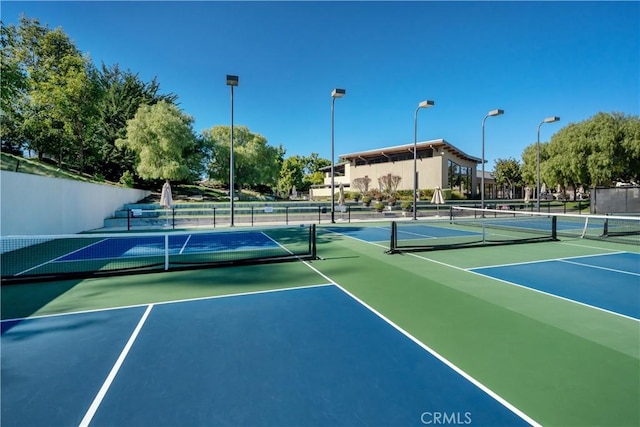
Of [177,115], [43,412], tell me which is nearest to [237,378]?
[43,412]

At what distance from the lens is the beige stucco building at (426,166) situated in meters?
46.1

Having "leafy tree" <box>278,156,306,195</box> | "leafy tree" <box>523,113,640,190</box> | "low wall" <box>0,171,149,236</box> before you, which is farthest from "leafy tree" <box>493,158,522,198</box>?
"low wall" <box>0,171,149,236</box>

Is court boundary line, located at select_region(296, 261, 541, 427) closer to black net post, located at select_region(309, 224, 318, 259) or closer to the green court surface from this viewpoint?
the green court surface

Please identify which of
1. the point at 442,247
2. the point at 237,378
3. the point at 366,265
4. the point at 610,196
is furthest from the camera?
the point at 610,196

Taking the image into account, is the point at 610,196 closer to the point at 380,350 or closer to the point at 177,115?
the point at 380,350

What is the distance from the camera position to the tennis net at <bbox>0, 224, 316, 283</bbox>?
332 inches

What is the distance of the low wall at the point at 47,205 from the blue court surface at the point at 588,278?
593 inches

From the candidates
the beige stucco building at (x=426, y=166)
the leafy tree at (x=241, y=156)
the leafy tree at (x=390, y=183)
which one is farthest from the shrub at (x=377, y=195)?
the leafy tree at (x=241, y=156)

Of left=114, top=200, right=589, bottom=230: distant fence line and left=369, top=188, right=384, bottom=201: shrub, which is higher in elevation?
left=369, top=188, right=384, bottom=201: shrub

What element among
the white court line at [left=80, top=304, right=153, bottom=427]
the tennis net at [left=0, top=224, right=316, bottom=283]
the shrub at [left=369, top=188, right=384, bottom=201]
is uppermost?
the shrub at [left=369, top=188, right=384, bottom=201]

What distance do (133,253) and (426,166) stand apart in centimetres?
4305

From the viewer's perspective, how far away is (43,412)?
2961 mm

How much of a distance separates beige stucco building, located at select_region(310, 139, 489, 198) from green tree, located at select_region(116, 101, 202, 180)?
64.9 ft

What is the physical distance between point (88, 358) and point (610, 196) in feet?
93.1
